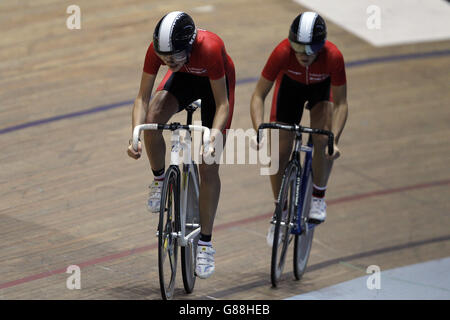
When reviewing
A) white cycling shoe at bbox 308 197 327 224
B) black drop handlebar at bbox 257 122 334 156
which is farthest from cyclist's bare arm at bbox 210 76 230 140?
white cycling shoe at bbox 308 197 327 224

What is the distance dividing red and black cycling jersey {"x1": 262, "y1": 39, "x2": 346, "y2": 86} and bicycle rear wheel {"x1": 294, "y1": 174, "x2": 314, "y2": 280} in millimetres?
621

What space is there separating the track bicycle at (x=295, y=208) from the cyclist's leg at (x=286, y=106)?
0.38ft

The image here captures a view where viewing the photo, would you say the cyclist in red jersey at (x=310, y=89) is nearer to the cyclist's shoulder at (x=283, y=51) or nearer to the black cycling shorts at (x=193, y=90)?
the cyclist's shoulder at (x=283, y=51)

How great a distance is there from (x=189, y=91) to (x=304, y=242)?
4.07ft

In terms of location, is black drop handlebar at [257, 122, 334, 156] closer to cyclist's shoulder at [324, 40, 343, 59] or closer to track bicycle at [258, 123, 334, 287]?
track bicycle at [258, 123, 334, 287]

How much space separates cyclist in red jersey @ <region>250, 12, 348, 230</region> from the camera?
412cm

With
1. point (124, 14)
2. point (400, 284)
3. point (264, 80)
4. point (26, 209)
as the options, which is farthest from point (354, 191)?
point (124, 14)

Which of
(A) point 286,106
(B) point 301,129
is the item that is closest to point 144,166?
(A) point 286,106

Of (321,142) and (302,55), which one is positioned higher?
(302,55)

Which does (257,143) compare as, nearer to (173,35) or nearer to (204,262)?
(204,262)

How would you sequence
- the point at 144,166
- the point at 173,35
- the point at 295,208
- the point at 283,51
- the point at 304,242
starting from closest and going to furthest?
the point at 173,35 → the point at 283,51 → the point at 295,208 → the point at 304,242 → the point at 144,166

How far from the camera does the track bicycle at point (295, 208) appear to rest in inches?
167

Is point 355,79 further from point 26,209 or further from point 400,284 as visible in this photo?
point 26,209

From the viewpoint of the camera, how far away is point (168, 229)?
12.7ft
